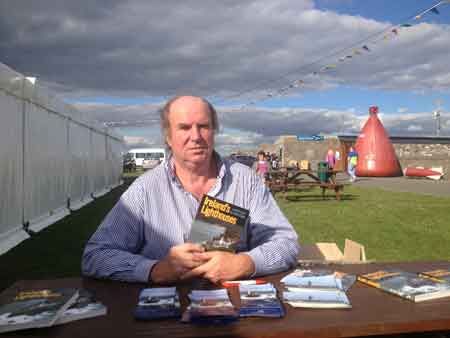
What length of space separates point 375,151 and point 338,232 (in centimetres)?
1601

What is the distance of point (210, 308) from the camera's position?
143 cm

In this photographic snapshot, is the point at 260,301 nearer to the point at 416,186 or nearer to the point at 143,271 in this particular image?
the point at 143,271

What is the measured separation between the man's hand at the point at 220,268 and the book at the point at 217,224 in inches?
1.2

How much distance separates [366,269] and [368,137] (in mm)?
20899

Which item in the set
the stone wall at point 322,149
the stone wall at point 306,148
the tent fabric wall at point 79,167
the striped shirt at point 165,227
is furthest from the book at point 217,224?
the stone wall at point 306,148

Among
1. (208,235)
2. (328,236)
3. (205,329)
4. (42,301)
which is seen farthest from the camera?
(328,236)

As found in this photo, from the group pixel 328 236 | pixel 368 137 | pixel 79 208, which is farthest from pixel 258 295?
pixel 368 137

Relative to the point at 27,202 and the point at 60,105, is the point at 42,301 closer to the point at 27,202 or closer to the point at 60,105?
the point at 27,202

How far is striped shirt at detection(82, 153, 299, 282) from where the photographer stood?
1827 mm

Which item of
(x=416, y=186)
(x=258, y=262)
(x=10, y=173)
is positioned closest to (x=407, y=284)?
(x=258, y=262)

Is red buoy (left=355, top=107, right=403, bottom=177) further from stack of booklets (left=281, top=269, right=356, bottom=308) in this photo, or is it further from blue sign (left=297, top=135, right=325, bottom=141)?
stack of booklets (left=281, top=269, right=356, bottom=308)

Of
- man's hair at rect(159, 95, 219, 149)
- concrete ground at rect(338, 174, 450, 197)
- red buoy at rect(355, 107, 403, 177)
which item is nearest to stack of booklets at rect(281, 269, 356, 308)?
man's hair at rect(159, 95, 219, 149)

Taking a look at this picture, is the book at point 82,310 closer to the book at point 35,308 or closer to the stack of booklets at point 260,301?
the book at point 35,308

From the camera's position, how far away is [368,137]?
21797 millimetres
